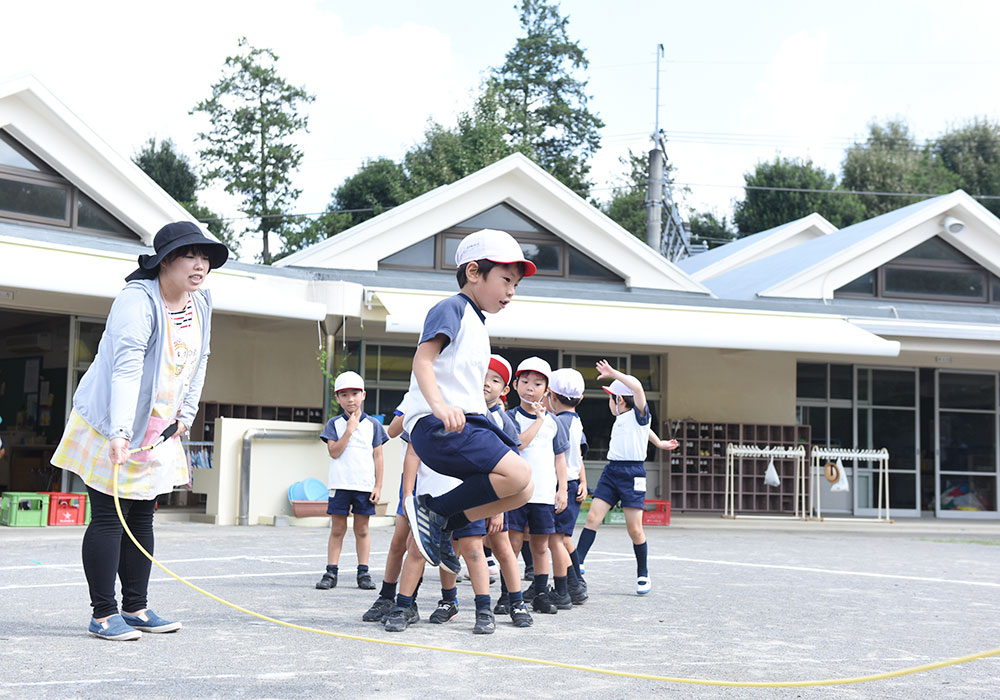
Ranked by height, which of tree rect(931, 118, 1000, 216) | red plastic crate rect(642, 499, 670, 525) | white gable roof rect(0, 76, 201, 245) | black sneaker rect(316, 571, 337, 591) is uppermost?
tree rect(931, 118, 1000, 216)

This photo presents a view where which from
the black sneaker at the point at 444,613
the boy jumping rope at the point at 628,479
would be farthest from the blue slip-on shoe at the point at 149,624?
the boy jumping rope at the point at 628,479

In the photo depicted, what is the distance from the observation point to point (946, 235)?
67.2 feet

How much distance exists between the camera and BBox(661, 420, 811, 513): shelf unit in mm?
18359

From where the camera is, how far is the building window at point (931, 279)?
2023 centimetres

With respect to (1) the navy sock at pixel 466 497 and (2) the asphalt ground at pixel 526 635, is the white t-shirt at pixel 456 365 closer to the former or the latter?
(1) the navy sock at pixel 466 497

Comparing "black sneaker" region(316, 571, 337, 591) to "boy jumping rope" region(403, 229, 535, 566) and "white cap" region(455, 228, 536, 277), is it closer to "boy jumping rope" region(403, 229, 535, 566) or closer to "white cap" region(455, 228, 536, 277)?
"boy jumping rope" region(403, 229, 535, 566)

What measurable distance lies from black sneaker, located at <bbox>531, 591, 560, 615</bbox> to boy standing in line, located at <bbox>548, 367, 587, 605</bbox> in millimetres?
447

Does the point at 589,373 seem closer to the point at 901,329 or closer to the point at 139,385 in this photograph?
the point at 901,329

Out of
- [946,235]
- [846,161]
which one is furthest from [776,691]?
[846,161]

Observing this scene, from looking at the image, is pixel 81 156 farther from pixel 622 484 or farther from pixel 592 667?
pixel 592 667

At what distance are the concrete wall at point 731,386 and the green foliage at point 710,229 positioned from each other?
2921 centimetres

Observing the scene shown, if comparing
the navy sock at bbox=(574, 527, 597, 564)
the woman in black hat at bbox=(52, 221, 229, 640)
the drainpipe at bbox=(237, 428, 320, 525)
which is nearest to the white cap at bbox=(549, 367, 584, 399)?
the navy sock at bbox=(574, 527, 597, 564)

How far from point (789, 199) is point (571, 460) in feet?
129

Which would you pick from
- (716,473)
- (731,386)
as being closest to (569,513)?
(716,473)
